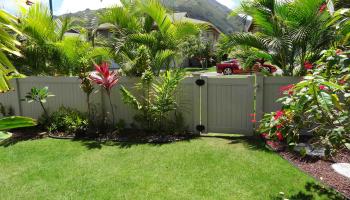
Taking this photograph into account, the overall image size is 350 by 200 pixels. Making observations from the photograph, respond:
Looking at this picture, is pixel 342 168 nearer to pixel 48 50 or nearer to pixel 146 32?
pixel 146 32

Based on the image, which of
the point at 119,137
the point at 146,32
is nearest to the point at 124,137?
the point at 119,137

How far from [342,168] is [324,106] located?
258cm

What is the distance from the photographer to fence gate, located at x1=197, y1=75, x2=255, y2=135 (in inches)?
257

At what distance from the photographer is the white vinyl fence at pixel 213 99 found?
21.1 feet

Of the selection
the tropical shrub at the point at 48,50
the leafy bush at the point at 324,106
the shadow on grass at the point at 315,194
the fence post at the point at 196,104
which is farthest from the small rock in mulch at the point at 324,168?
the tropical shrub at the point at 48,50

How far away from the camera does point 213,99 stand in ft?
22.1

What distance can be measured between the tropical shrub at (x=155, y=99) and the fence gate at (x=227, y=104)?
0.65 m

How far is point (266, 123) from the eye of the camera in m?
3.44

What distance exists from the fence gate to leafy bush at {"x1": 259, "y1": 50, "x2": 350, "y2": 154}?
9.58 ft

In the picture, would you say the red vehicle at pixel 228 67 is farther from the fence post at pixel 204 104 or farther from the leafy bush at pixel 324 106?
the leafy bush at pixel 324 106

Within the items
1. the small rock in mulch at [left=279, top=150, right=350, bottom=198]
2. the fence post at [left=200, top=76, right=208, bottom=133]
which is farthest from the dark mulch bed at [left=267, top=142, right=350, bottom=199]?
the fence post at [left=200, top=76, right=208, bottom=133]

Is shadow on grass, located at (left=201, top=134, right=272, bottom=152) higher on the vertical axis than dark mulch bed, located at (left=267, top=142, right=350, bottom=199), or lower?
higher

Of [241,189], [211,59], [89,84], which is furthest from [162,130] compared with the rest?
[211,59]

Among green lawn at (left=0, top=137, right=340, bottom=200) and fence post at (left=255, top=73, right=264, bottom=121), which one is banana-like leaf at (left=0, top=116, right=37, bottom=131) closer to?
green lawn at (left=0, top=137, right=340, bottom=200)
